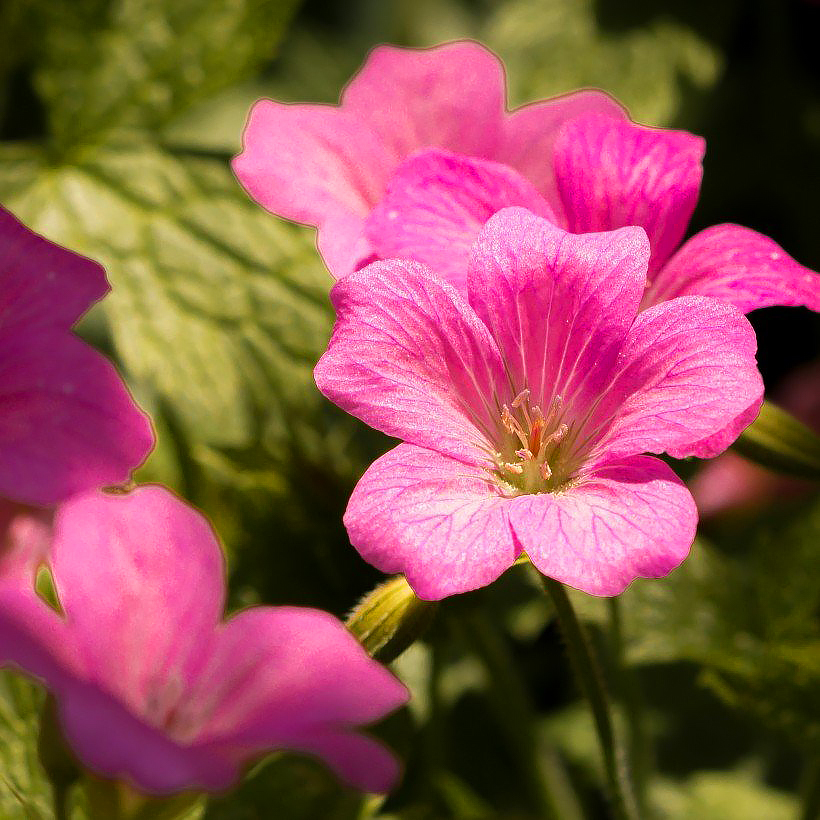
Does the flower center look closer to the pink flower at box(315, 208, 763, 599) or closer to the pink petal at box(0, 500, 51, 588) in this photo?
the pink flower at box(315, 208, 763, 599)

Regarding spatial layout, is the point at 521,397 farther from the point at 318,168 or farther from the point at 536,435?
the point at 318,168

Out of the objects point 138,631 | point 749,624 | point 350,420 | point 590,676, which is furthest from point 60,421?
point 749,624

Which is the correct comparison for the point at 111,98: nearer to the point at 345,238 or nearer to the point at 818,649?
the point at 345,238

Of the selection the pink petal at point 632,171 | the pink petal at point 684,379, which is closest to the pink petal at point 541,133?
the pink petal at point 632,171

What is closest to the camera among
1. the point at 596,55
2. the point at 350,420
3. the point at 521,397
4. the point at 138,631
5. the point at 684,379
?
the point at 138,631

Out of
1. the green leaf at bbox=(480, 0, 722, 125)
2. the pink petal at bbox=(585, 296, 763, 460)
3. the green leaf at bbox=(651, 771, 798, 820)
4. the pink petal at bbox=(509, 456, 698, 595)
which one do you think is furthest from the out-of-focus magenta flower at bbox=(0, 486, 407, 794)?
the green leaf at bbox=(480, 0, 722, 125)
